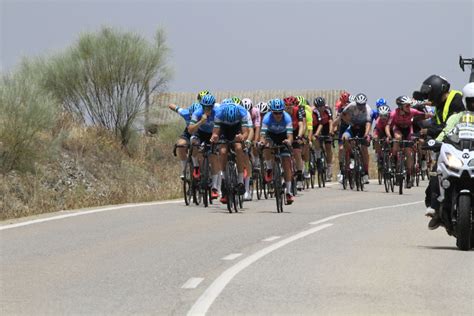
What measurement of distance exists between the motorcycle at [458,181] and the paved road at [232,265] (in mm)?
307

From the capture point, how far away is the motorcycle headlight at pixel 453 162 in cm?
1539

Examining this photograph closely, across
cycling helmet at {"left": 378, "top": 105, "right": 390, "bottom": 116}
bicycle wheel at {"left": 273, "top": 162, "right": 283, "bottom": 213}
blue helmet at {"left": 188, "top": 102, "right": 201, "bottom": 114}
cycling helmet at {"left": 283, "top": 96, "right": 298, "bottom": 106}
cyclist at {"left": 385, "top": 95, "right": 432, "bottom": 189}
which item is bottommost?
bicycle wheel at {"left": 273, "top": 162, "right": 283, "bottom": 213}

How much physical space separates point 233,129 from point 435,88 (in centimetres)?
675

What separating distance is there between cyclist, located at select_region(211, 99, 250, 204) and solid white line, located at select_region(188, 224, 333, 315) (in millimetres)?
4633

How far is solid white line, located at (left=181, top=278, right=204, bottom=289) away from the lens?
12461mm

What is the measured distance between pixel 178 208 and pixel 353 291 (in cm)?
1142

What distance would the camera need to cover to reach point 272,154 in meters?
23.6

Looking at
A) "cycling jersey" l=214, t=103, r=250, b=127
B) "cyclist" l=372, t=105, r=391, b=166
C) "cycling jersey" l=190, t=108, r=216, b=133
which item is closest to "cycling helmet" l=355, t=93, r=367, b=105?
"cyclist" l=372, t=105, r=391, b=166

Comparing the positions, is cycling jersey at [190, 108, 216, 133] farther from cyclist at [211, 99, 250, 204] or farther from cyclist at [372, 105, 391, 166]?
cyclist at [372, 105, 391, 166]

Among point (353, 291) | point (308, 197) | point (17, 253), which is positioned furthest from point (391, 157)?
point (353, 291)

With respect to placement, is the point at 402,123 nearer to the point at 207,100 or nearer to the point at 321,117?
the point at 321,117

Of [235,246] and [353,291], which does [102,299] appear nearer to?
[353,291]

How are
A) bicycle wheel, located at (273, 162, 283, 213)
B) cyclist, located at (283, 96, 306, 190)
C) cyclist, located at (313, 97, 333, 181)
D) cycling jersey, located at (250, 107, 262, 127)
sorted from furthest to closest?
cyclist, located at (313, 97, 333, 181) < cyclist, located at (283, 96, 306, 190) < cycling jersey, located at (250, 107, 262, 127) < bicycle wheel, located at (273, 162, 283, 213)

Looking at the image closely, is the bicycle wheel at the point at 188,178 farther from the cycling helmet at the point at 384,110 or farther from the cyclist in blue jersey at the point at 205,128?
the cycling helmet at the point at 384,110
